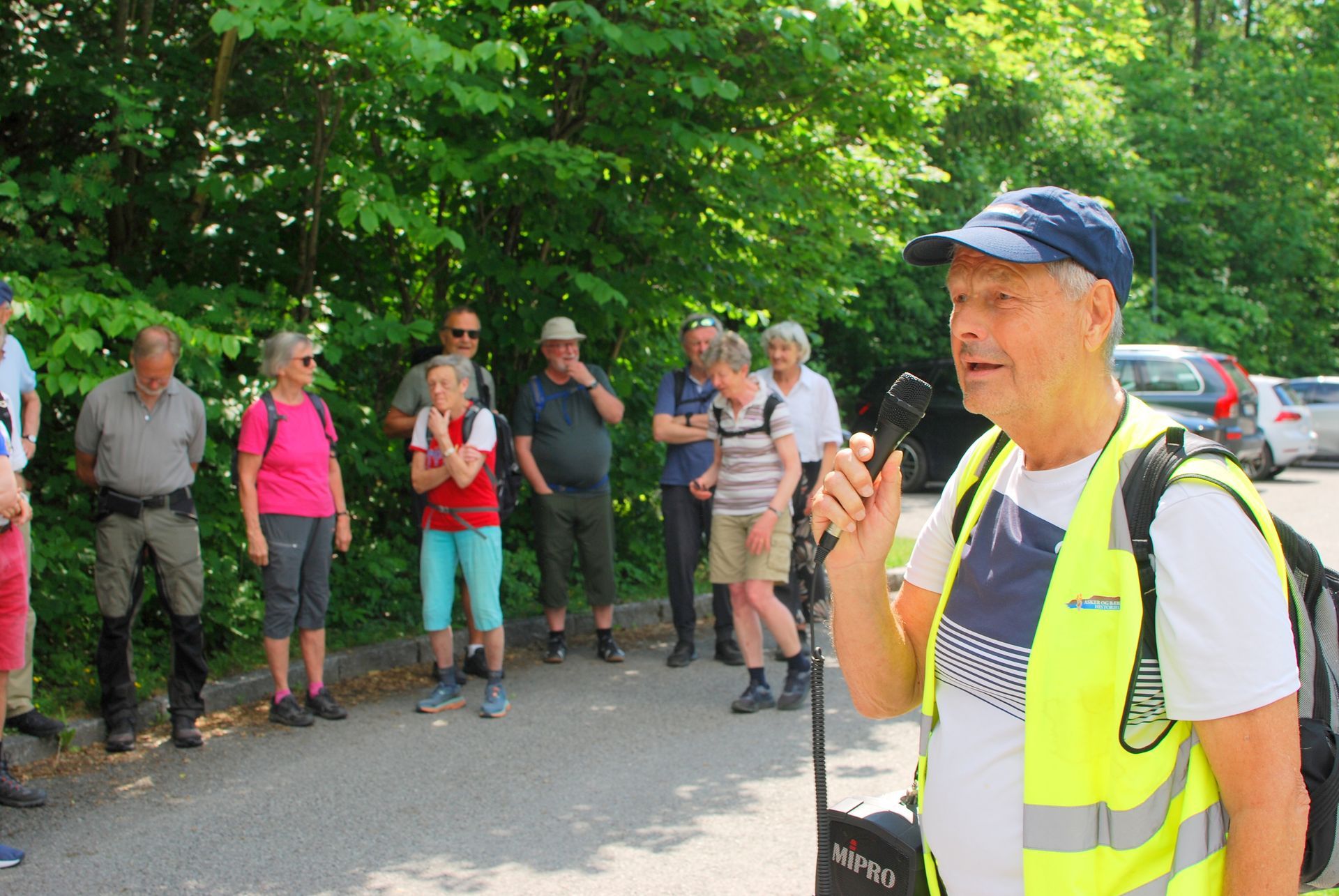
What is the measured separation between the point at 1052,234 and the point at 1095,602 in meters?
0.53

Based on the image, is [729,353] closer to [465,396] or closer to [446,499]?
[465,396]

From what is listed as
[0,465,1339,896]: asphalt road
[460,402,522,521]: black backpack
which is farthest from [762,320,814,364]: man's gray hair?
[0,465,1339,896]: asphalt road

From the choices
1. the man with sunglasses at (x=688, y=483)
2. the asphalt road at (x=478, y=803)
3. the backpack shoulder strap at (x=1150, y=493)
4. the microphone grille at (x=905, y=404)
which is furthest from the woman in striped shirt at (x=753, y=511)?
the backpack shoulder strap at (x=1150, y=493)

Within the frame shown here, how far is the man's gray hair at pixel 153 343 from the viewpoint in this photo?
19.7ft

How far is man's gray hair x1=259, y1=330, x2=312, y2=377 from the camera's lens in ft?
21.3

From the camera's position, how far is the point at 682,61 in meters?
7.92

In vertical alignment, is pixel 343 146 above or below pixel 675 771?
above

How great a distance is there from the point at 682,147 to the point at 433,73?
5.86 ft

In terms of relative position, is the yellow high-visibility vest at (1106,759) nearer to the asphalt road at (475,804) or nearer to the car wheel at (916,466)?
the asphalt road at (475,804)

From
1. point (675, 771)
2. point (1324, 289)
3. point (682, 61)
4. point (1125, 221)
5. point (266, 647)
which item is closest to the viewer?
point (675, 771)

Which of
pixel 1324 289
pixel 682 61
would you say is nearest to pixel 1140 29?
pixel 1324 289

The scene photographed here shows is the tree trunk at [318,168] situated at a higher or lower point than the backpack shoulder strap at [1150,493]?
higher

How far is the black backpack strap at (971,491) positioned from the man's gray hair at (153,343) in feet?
16.1

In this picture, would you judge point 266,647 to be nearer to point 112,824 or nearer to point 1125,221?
point 112,824
